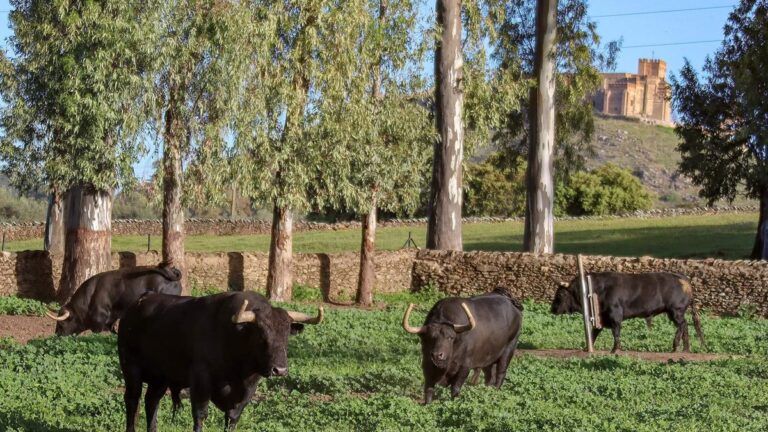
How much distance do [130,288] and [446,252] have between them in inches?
573

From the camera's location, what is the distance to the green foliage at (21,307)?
26.1 m

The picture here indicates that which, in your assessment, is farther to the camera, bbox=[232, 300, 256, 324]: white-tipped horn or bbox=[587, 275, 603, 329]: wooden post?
bbox=[587, 275, 603, 329]: wooden post

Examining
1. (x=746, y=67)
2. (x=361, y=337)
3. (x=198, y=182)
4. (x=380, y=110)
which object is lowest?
(x=361, y=337)

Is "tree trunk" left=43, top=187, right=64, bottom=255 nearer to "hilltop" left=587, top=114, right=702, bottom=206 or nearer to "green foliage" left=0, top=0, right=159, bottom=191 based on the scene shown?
"green foliage" left=0, top=0, right=159, bottom=191

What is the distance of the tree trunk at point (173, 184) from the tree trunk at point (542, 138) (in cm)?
1309

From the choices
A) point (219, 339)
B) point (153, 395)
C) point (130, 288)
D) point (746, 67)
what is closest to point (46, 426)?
point (153, 395)

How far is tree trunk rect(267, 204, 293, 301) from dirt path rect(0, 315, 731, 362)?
6754 mm

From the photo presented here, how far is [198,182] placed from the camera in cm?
2770

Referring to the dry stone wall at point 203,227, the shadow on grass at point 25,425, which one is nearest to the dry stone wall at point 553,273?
the shadow on grass at point 25,425

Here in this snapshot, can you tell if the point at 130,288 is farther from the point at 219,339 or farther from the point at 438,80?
the point at 438,80

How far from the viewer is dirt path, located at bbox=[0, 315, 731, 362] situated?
21.2 m

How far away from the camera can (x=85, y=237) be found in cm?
2705

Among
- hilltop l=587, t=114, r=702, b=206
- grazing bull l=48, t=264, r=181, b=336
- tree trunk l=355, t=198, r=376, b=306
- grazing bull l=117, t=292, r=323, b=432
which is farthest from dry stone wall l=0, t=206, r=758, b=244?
hilltop l=587, t=114, r=702, b=206

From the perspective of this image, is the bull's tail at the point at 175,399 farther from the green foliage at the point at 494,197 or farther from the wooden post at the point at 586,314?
the green foliage at the point at 494,197
